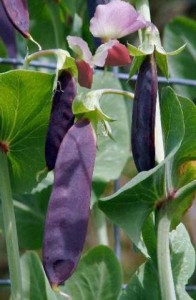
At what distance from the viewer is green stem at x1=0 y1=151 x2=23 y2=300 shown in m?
0.62

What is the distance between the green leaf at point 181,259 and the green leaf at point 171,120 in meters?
0.09

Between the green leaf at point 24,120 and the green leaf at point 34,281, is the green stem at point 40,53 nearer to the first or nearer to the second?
the green leaf at point 24,120

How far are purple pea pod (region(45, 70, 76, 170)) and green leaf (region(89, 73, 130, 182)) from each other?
0.21 metres

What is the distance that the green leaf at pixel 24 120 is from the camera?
23.7 inches

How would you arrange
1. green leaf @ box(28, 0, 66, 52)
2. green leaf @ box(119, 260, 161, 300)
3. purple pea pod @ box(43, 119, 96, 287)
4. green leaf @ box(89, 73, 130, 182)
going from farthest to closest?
1. green leaf @ box(28, 0, 66, 52)
2. green leaf @ box(89, 73, 130, 182)
3. green leaf @ box(119, 260, 161, 300)
4. purple pea pod @ box(43, 119, 96, 287)

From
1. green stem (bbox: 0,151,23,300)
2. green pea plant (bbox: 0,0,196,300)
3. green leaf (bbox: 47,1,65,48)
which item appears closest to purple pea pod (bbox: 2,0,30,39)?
green pea plant (bbox: 0,0,196,300)

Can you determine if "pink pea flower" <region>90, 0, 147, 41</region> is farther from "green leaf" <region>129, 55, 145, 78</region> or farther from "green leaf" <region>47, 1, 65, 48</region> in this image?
"green leaf" <region>47, 1, 65, 48</region>

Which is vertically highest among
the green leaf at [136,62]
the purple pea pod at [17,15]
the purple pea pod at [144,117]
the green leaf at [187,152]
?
the purple pea pod at [17,15]

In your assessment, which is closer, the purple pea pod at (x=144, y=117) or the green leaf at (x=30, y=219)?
the purple pea pod at (x=144, y=117)

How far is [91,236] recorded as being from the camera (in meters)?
1.50

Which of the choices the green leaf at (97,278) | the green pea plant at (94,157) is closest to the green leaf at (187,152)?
the green pea plant at (94,157)

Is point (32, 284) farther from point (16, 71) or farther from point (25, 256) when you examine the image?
point (16, 71)

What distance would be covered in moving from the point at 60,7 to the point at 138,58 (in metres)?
0.31

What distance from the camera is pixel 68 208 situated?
55cm
